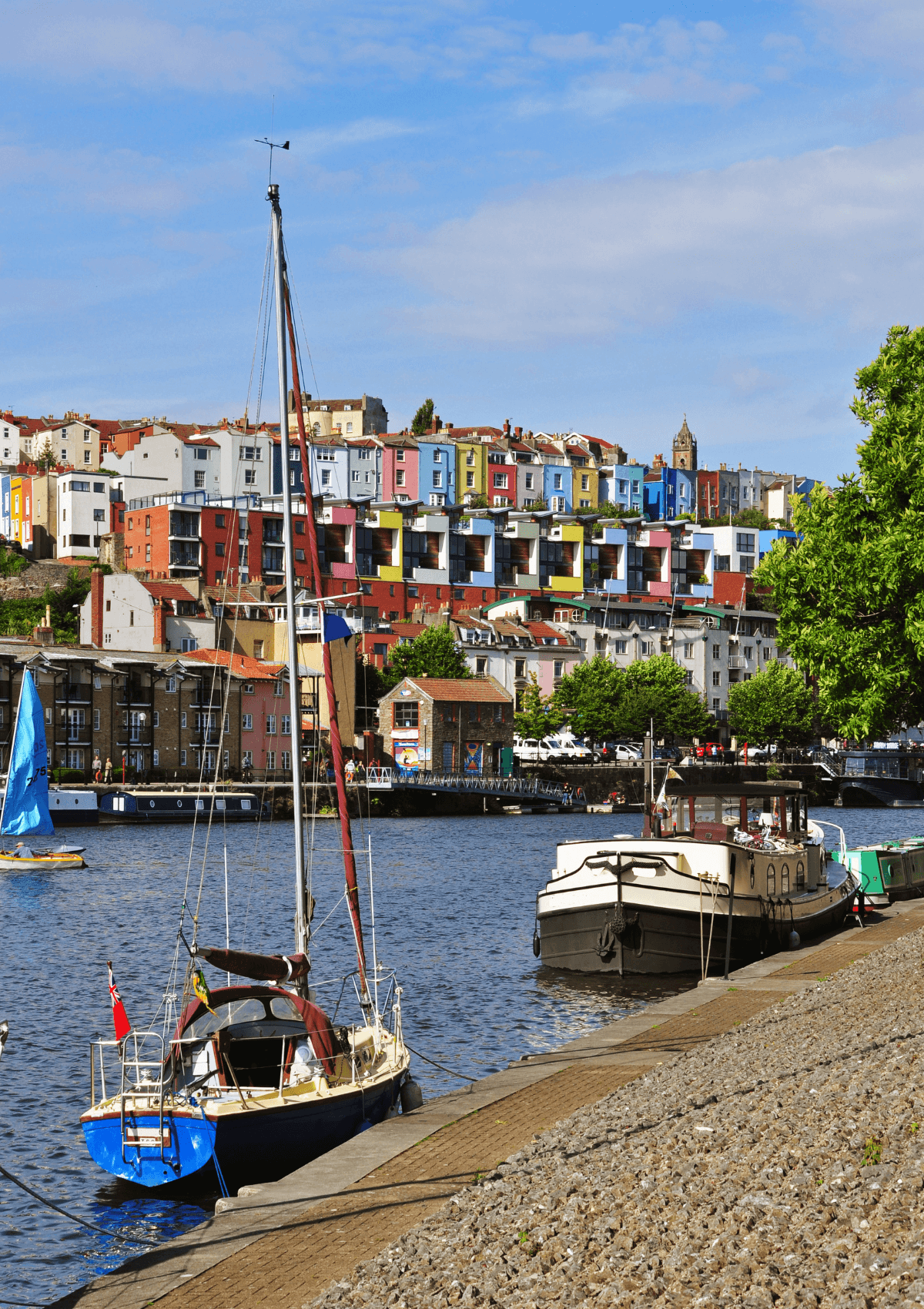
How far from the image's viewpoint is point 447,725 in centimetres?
12406

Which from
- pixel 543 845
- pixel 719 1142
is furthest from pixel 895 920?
pixel 543 845

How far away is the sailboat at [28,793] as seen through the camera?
68500 mm

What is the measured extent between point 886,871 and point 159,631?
310 feet

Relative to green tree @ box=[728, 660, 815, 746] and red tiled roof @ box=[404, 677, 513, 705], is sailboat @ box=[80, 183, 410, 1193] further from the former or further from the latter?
green tree @ box=[728, 660, 815, 746]

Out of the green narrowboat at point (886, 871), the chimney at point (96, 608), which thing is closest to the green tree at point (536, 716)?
the chimney at point (96, 608)

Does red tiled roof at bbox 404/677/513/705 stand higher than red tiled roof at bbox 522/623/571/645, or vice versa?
red tiled roof at bbox 522/623/571/645

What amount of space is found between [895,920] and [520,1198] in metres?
25.7

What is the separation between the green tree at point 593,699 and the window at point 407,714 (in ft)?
65.5

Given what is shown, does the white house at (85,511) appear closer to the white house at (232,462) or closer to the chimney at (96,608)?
the white house at (232,462)

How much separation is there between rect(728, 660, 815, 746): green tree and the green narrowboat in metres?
104

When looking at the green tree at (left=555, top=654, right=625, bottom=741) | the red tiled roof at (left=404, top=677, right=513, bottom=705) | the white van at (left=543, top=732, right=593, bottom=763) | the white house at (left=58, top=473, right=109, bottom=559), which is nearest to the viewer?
the red tiled roof at (left=404, top=677, right=513, bottom=705)

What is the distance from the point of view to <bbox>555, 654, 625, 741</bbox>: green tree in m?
138

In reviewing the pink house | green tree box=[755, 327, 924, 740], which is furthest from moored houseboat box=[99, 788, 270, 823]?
the pink house

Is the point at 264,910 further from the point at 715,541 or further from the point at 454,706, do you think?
the point at 715,541
